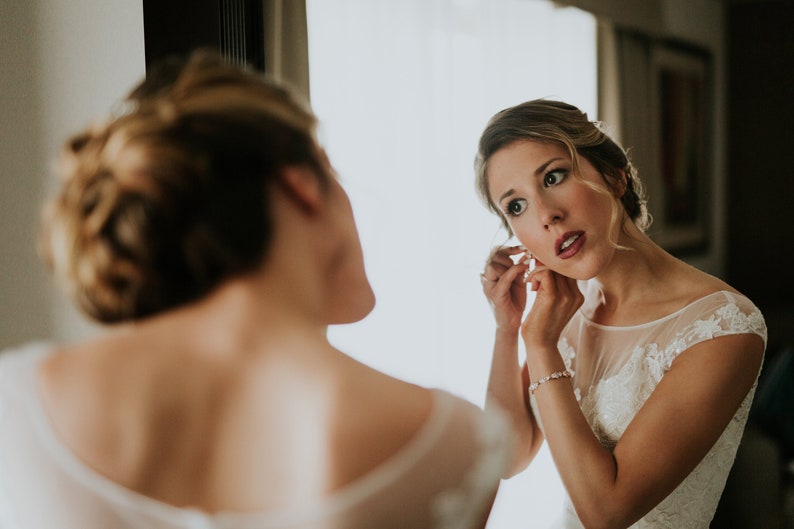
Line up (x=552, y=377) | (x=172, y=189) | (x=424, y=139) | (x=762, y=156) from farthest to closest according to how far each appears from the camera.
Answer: (x=762, y=156) → (x=424, y=139) → (x=552, y=377) → (x=172, y=189)

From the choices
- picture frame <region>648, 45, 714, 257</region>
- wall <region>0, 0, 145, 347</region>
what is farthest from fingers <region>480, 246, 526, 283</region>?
picture frame <region>648, 45, 714, 257</region>

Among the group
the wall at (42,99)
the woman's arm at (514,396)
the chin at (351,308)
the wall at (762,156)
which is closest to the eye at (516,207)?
the woman's arm at (514,396)

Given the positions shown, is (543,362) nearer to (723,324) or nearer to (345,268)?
(723,324)

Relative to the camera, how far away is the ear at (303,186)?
17.8 inches

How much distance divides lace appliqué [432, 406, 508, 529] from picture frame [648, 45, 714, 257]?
110 cm

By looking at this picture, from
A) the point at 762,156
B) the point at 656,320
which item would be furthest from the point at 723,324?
the point at 762,156

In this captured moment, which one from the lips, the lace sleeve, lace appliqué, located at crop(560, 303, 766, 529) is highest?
the lips

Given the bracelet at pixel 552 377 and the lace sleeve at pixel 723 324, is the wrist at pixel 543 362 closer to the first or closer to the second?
the bracelet at pixel 552 377

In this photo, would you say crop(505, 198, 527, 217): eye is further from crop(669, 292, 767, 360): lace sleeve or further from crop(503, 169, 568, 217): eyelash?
crop(669, 292, 767, 360): lace sleeve

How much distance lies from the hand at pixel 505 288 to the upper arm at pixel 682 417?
0.17 m

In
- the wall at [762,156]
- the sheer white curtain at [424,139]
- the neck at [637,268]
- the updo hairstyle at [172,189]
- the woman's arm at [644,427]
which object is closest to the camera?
the updo hairstyle at [172,189]

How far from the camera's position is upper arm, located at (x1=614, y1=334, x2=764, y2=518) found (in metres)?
0.77

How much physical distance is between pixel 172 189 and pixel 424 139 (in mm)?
830

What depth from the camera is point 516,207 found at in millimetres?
810
